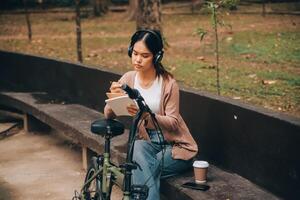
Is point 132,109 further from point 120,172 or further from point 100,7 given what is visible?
point 100,7

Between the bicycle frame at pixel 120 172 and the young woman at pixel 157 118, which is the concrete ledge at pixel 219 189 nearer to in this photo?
the young woman at pixel 157 118

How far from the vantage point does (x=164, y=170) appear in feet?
17.6

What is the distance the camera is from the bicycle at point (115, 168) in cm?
429

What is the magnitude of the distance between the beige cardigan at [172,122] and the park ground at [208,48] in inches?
95.4

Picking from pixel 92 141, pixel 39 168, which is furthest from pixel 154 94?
pixel 39 168

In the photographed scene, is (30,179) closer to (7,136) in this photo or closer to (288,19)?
(7,136)

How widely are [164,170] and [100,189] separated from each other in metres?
0.76

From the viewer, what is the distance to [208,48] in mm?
14125

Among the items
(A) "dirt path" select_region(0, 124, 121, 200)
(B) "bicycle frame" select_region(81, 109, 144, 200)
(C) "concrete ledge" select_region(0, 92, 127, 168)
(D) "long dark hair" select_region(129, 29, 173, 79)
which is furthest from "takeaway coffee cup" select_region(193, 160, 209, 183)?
(A) "dirt path" select_region(0, 124, 121, 200)

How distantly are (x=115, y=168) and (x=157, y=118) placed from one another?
0.55m

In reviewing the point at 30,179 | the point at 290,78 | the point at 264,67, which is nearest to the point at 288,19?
the point at 264,67

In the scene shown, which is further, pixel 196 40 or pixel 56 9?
pixel 56 9

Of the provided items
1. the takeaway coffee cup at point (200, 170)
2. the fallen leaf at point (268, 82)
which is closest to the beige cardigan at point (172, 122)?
the takeaway coffee cup at point (200, 170)

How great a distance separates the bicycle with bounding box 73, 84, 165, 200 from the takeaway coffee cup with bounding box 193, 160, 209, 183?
0.62 m
